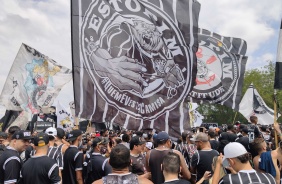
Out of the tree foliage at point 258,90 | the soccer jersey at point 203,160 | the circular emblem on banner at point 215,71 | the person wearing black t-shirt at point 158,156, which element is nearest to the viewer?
the person wearing black t-shirt at point 158,156

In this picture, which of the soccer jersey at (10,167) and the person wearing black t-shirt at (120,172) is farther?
the soccer jersey at (10,167)

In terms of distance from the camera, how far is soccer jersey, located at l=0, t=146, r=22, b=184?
5.45 meters

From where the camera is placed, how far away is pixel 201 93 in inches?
650

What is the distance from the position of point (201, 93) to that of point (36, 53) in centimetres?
778

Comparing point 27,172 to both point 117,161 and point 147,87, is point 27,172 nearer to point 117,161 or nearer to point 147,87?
point 117,161

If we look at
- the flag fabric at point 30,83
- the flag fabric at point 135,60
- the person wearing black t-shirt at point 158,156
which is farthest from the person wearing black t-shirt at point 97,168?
the flag fabric at point 30,83

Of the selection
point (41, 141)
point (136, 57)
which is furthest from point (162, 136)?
point (41, 141)

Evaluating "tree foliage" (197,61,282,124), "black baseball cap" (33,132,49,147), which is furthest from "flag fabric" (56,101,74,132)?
"tree foliage" (197,61,282,124)

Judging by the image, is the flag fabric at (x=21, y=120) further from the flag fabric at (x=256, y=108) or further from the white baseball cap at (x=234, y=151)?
the flag fabric at (x=256, y=108)

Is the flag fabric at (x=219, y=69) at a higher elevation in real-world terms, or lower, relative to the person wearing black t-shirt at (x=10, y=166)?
higher

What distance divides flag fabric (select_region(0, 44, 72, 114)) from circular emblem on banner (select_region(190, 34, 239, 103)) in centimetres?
694

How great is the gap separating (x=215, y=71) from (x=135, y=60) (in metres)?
11.9

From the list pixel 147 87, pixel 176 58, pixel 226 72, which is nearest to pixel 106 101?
pixel 147 87

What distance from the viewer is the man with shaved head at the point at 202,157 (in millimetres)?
6629
